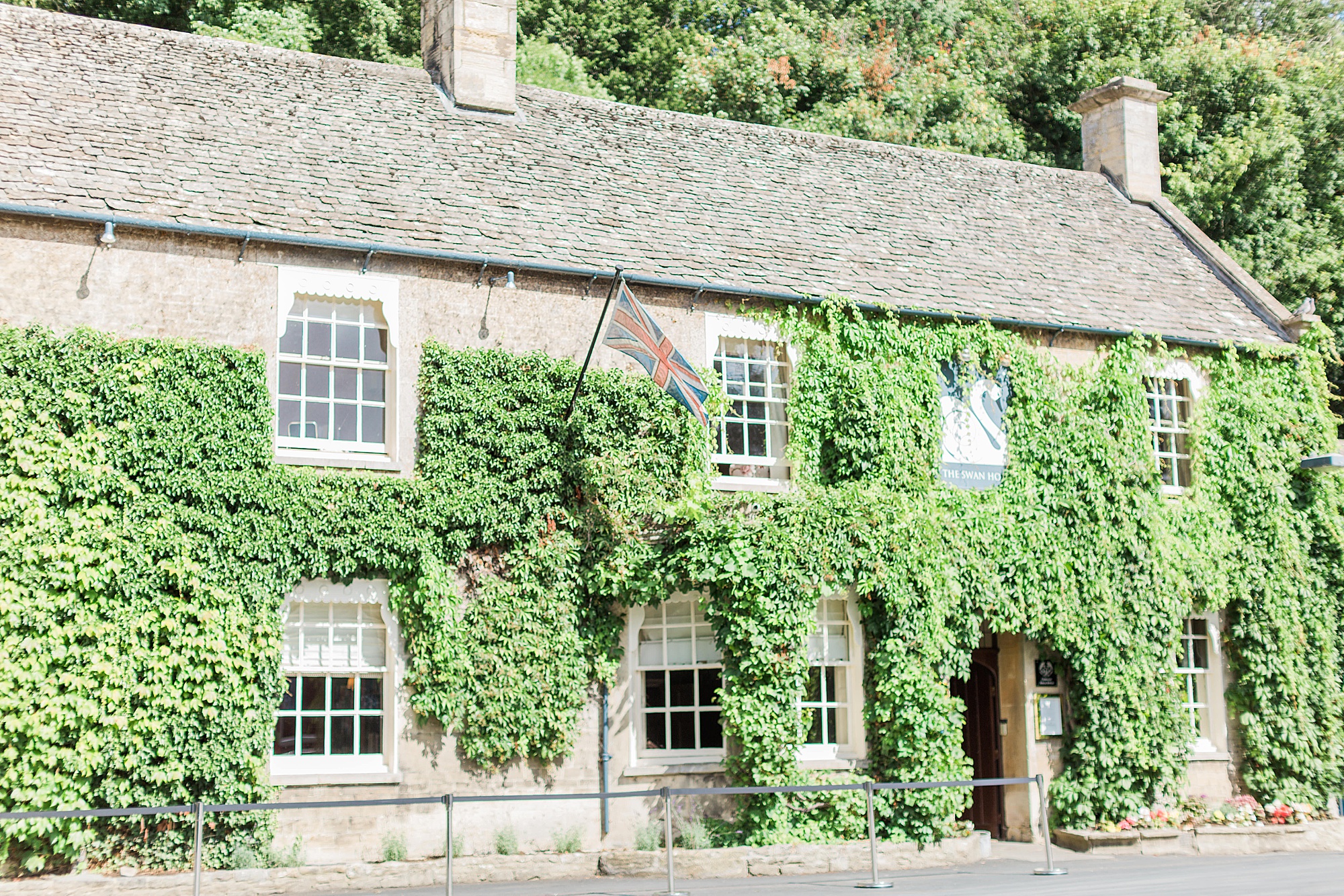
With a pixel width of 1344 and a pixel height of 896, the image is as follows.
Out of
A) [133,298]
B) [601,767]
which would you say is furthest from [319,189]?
[601,767]

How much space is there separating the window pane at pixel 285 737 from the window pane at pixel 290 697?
9 cm

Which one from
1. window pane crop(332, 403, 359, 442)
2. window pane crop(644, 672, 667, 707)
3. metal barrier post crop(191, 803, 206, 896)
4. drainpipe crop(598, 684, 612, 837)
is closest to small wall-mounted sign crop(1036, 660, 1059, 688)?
window pane crop(644, 672, 667, 707)

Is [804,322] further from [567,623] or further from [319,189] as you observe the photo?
[319,189]

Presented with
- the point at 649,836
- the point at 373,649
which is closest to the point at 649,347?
the point at 373,649

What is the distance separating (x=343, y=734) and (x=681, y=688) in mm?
3904

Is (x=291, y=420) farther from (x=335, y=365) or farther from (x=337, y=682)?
(x=337, y=682)

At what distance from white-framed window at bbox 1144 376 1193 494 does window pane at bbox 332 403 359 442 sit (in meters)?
10.8

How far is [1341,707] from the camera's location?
1859cm

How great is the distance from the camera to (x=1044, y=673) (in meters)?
17.3

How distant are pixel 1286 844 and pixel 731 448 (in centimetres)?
853

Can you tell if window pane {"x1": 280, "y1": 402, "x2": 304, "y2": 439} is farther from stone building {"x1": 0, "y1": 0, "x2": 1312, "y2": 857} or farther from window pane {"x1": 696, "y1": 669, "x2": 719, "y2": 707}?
window pane {"x1": 696, "y1": 669, "x2": 719, "y2": 707}

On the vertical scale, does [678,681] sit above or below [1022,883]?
above

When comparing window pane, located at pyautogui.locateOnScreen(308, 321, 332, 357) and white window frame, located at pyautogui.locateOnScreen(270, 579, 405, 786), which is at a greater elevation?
window pane, located at pyautogui.locateOnScreen(308, 321, 332, 357)

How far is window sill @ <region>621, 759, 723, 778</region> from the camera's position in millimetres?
14945
